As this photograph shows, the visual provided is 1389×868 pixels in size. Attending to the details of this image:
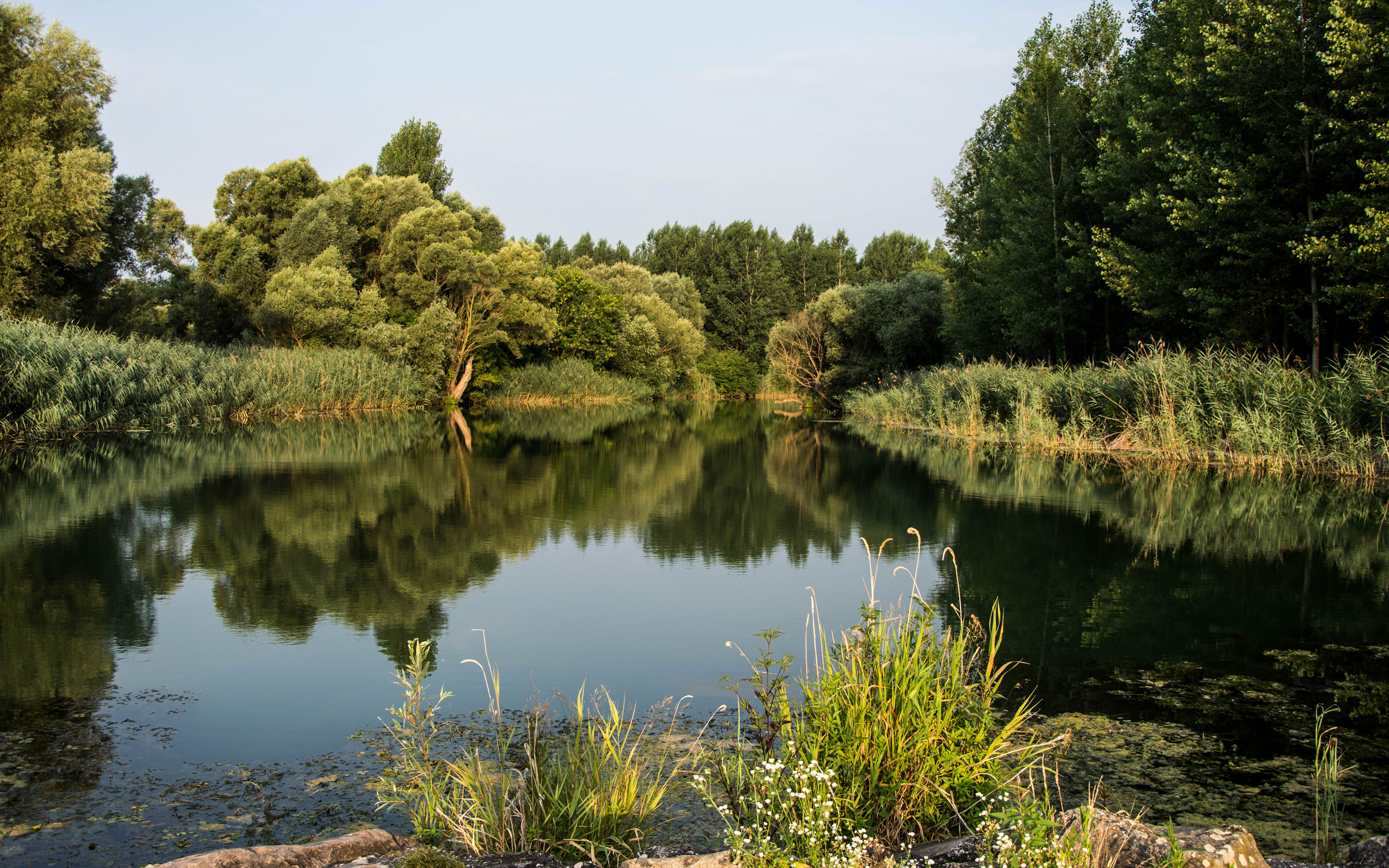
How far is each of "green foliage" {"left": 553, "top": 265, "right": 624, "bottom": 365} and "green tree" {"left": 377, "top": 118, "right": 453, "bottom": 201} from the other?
8.38 metres

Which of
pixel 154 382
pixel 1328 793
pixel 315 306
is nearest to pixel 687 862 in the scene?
pixel 1328 793

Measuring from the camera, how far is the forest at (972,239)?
57.4ft

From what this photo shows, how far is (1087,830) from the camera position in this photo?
265cm

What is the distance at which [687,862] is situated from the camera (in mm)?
2799

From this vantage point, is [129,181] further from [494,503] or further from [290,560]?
[290,560]

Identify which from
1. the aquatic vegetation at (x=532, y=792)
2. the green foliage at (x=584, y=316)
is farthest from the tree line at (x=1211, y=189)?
the green foliage at (x=584, y=316)

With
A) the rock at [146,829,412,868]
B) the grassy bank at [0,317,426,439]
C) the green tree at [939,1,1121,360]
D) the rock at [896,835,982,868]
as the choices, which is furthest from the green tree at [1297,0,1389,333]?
the grassy bank at [0,317,426,439]

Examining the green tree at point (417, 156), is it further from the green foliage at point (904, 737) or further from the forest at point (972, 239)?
the green foliage at point (904, 737)

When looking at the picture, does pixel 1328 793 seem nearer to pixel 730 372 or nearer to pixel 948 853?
pixel 948 853

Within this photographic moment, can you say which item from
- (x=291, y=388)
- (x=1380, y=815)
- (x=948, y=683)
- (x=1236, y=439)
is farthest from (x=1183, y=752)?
(x=291, y=388)

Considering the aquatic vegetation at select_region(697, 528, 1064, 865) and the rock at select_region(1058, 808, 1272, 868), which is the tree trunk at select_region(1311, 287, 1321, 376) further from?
the rock at select_region(1058, 808, 1272, 868)

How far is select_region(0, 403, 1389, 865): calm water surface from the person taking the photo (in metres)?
3.94

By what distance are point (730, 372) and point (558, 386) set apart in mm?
26645

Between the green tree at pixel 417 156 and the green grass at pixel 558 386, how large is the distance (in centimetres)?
1143
